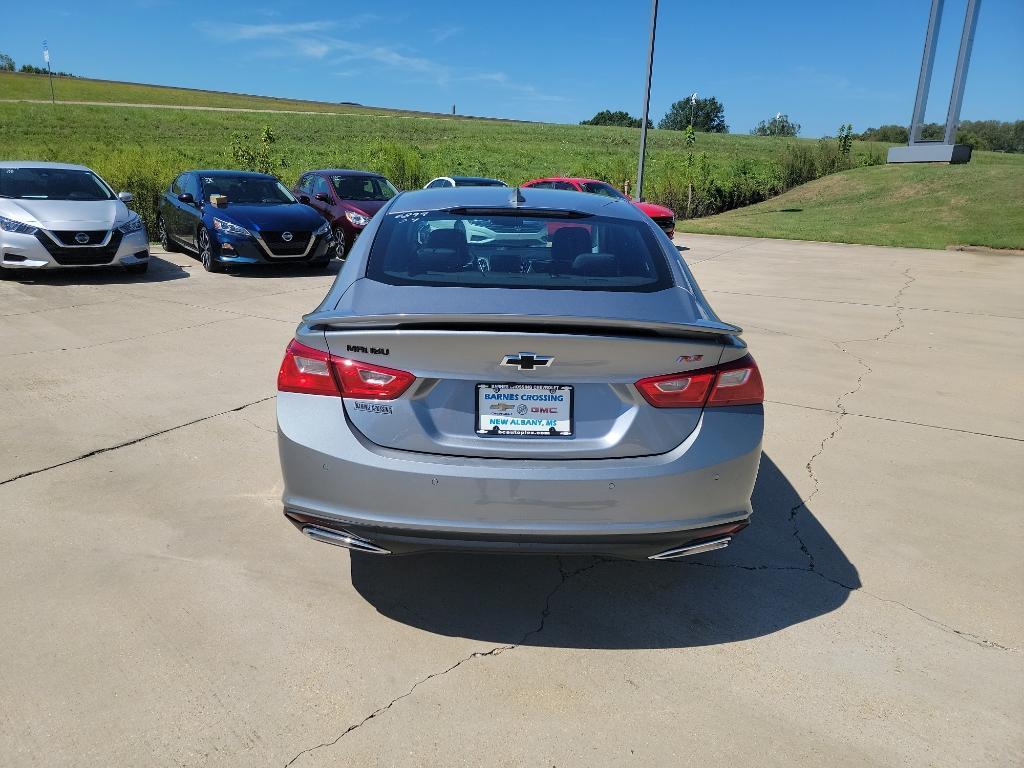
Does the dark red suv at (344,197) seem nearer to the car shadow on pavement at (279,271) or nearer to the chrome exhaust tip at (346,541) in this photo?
the car shadow on pavement at (279,271)

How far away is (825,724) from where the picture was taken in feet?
8.21

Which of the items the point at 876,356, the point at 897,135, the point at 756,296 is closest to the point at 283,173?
the point at 756,296

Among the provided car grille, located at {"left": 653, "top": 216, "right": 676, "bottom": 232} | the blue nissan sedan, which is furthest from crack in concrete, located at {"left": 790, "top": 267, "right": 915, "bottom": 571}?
the blue nissan sedan

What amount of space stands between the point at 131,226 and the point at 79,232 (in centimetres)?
78

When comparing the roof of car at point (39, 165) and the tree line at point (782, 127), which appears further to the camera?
the tree line at point (782, 127)

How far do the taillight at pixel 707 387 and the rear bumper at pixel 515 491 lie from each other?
0.16 ft

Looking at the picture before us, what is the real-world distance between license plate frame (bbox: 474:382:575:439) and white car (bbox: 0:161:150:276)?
9594mm

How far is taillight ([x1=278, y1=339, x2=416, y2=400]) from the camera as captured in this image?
2605 millimetres

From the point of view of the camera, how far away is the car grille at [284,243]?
1148 cm

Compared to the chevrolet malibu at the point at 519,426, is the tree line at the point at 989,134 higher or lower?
higher

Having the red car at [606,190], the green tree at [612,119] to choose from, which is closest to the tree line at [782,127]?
the green tree at [612,119]

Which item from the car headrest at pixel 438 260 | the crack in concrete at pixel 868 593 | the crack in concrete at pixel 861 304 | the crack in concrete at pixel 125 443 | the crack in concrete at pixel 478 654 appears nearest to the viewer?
the crack in concrete at pixel 478 654

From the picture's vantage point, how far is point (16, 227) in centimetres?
995

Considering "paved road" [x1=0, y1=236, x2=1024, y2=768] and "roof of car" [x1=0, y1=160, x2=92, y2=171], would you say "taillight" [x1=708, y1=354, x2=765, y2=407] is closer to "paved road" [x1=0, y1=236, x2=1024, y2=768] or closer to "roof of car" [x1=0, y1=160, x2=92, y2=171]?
"paved road" [x1=0, y1=236, x2=1024, y2=768]
